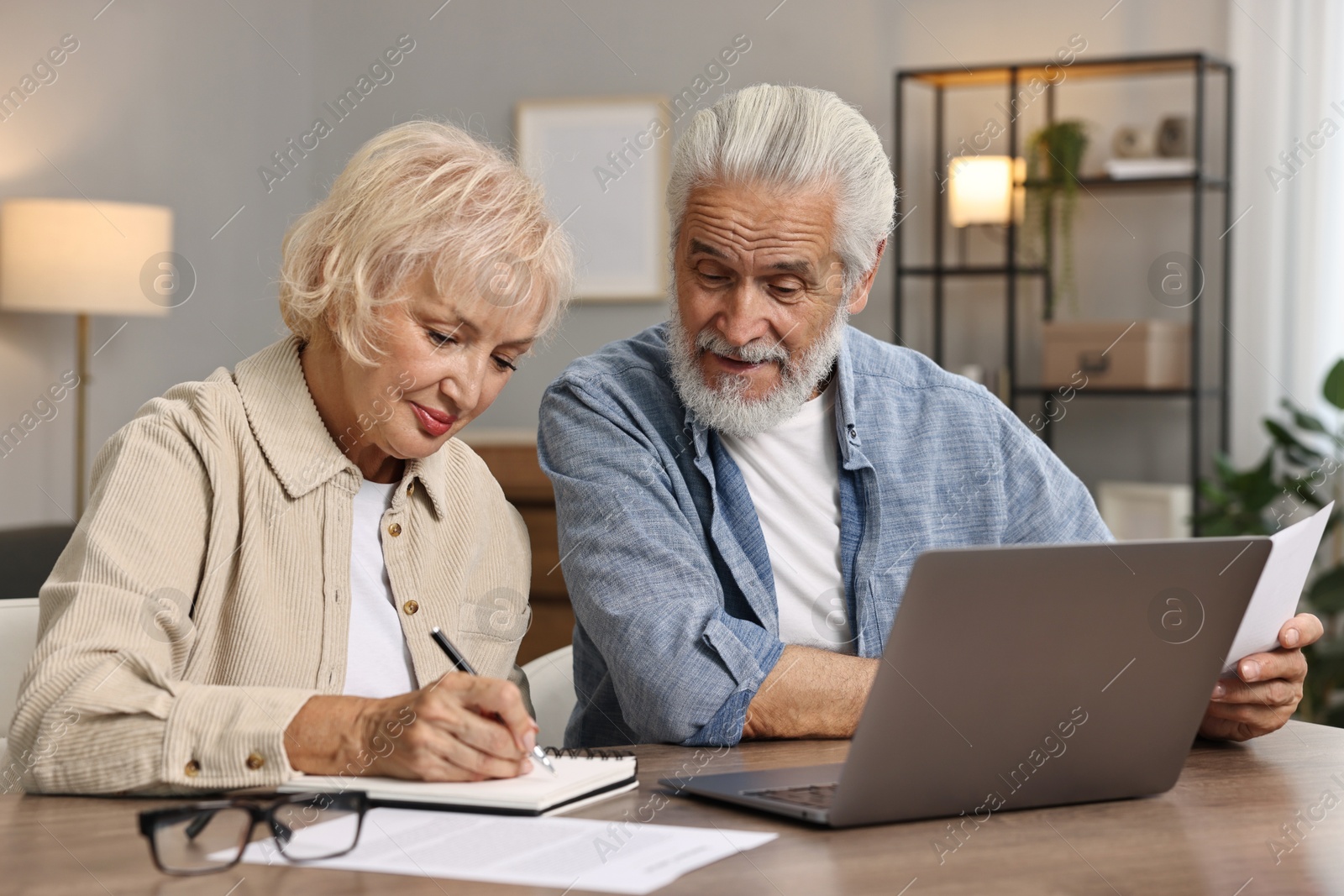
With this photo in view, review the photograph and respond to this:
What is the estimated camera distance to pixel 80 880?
87 cm

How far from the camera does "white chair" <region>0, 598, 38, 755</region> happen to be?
153cm

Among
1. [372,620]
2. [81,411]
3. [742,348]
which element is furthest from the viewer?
[81,411]

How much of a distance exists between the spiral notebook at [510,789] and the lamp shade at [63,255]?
298cm

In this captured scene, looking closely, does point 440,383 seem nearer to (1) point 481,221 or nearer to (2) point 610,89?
(1) point 481,221

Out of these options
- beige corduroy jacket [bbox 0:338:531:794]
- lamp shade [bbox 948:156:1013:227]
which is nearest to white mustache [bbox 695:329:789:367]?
beige corduroy jacket [bbox 0:338:531:794]

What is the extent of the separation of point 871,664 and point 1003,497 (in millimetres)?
403

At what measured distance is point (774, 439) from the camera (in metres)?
1.77

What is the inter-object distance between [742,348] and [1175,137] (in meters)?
3.10

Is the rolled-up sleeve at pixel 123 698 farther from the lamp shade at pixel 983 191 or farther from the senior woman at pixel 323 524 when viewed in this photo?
the lamp shade at pixel 983 191

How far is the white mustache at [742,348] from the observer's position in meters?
1.65

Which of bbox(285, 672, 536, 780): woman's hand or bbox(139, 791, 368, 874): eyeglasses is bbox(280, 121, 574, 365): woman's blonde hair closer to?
bbox(285, 672, 536, 780): woman's hand

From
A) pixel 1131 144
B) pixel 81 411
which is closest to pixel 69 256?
pixel 81 411

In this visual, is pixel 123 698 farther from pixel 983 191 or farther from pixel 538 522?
pixel 983 191

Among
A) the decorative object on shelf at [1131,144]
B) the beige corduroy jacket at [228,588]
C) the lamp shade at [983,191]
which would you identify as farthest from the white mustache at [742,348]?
the decorative object on shelf at [1131,144]
